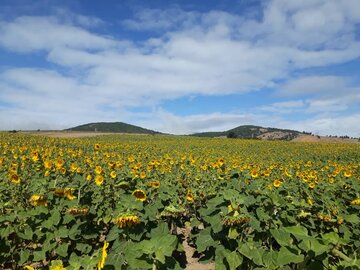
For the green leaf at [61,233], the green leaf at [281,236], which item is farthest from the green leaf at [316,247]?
the green leaf at [61,233]

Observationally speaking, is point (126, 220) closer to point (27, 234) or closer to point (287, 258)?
point (27, 234)

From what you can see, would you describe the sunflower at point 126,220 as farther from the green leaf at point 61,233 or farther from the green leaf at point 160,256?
the green leaf at point 160,256

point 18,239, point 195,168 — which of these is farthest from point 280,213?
Result: point 195,168

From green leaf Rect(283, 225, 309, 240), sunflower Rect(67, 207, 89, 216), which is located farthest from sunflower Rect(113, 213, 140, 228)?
green leaf Rect(283, 225, 309, 240)

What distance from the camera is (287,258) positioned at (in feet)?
6.37

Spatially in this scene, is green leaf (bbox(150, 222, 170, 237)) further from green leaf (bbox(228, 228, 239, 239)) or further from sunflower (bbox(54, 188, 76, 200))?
sunflower (bbox(54, 188, 76, 200))

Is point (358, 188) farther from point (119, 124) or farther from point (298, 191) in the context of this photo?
point (119, 124)

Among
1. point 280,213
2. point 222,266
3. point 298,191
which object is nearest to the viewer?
point 222,266

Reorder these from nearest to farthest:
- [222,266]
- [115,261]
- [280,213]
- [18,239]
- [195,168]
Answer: [115,261], [222,266], [280,213], [18,239], [195,168]

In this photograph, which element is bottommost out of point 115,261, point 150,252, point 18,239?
point 18,239

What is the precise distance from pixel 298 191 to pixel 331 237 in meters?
5.18

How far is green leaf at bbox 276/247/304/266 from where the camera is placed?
1860 mm

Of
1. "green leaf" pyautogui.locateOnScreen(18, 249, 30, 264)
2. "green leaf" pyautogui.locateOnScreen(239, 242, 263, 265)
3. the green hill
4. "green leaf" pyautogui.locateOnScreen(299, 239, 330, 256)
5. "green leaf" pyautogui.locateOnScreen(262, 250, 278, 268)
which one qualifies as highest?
the green hill

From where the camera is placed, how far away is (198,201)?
7.21 m
